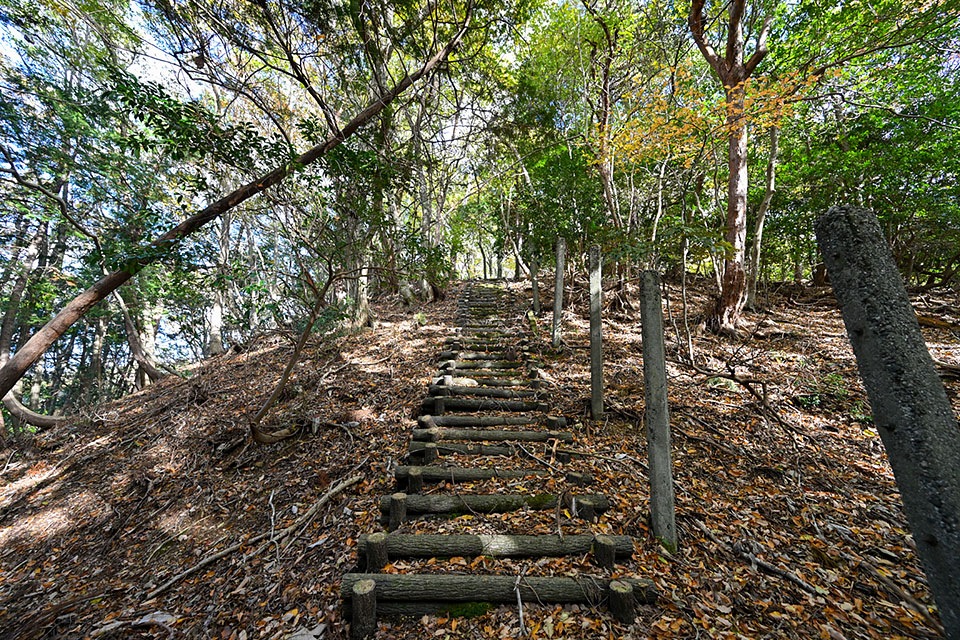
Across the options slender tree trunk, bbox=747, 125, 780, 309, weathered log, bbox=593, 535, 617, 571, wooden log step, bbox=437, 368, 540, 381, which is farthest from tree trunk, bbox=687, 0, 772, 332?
weathered log, bbox=593, 535, 617, 571

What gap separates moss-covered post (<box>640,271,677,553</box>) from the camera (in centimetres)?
274

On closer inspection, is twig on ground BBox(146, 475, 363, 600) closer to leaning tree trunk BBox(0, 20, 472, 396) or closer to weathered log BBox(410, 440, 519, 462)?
weathered log BBox(410, 440, 519, 462)

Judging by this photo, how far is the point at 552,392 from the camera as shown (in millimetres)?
5617

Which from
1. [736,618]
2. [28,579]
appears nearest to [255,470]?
[28,579]

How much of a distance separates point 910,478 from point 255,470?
6099mm

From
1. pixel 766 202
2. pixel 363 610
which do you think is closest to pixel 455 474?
Answer: pixel 363 610

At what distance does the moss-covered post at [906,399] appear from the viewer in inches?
53.2

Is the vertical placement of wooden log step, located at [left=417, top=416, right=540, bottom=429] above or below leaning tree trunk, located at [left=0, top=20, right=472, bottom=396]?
below

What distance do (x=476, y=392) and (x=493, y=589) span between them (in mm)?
3197

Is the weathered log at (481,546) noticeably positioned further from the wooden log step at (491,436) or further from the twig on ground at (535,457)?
the wooden log step at (491,436)

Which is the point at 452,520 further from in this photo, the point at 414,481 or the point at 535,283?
the point at 535,283

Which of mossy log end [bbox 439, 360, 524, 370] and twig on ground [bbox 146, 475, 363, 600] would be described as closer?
twig on ground [bbox 146, 475, 363, 600]

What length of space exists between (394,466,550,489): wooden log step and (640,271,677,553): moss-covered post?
123cm

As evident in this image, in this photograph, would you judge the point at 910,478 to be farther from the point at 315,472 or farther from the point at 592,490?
the point at 315,472
